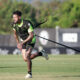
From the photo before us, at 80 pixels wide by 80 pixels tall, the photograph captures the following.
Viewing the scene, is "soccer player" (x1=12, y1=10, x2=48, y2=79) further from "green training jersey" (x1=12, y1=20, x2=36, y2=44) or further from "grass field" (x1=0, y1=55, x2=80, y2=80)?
"grass field" (x1=0, y1=55, x2=80, y2=80)

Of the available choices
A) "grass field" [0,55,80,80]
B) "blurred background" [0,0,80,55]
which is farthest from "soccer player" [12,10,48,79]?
"blurred background" [0,0,80,55]

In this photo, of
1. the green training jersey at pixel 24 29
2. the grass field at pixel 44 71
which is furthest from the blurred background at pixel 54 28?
the grass field at pixel 44 71

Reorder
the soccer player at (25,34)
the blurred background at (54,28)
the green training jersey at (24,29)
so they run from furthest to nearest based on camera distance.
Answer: the blurred background at (54,28) → the green training jersey at (24,29) → the soccer player at (25,34)

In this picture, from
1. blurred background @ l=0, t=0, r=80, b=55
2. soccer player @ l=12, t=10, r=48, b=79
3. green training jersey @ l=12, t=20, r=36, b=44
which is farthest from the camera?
blurred background @ l=0, t=0, r=80, b=55

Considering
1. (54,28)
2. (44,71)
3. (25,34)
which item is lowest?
(44,71)

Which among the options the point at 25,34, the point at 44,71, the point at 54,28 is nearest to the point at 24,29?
the point at 25,34

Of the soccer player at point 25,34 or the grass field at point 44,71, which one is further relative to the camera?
the grass field at point 44,71

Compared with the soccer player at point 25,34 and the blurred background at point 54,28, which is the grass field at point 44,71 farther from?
the blurred background at point 54,28

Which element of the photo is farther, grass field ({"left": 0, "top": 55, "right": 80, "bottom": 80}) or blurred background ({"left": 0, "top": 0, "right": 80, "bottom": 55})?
blurred background ({"left": 0, "top": 0, "right": 80, "bottom": 55})

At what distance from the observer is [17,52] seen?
3875 centimetres

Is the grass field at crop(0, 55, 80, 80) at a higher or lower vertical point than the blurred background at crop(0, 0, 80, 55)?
lower

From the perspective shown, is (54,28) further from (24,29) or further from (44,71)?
(24,29)

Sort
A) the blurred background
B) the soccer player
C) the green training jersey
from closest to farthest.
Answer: the soccer player, the green training jersey, the blurred background

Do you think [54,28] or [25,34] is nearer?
[25,34]
